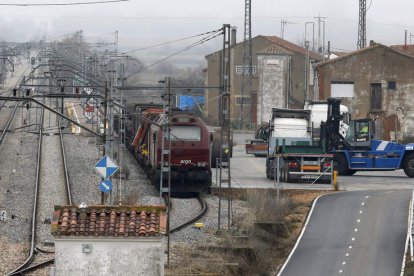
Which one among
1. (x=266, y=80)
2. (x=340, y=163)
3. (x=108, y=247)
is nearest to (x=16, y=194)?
(x=340, y=163)

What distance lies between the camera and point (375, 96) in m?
75.9

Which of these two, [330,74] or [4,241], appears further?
[330,74]

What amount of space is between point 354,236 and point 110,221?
14.5 meters

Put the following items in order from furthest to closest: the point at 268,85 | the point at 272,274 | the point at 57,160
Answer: the point at 268,85
the point at 57,160
the point at 272,274

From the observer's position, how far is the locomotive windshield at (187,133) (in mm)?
40062

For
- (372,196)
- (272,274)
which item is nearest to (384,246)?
(272,274)

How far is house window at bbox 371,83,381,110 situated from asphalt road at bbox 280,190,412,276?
35.9m

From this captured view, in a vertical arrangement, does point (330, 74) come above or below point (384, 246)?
above

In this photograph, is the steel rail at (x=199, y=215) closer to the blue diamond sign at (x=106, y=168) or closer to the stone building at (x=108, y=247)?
the blue diamond sign at (x=106, y=168)

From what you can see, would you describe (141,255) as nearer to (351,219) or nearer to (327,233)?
(327,233)

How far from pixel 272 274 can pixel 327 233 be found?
5598 mm

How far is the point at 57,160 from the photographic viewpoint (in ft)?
172

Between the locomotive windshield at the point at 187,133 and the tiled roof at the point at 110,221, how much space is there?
70.0ft

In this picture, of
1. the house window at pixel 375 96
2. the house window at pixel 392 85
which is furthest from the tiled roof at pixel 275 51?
the house window at pixel 392 85
